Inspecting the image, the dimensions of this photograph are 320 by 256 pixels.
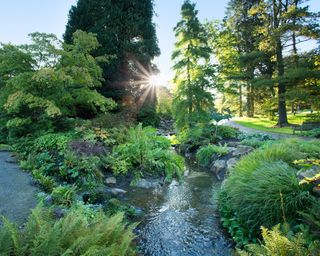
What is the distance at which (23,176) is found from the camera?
584 centimetres

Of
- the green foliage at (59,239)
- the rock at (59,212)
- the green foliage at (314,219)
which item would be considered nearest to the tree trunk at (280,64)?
the green foliage at (314,219)

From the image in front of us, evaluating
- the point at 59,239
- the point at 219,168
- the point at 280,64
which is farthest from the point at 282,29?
the point at 59,239

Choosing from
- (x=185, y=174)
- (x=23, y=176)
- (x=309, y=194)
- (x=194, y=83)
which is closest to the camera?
(x=309, y=194)

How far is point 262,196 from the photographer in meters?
3.90

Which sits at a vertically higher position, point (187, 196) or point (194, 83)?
point (194, 83)

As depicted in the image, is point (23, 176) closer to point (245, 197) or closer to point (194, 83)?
point (245, 197)

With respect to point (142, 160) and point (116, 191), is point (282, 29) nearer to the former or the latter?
point (142, 160)

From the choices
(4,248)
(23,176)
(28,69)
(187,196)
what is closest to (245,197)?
(187,196)

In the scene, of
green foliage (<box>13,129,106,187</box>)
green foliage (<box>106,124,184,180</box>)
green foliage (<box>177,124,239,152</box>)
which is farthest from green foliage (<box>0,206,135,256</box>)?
green foliage (<box>177,124,239,152</box>)

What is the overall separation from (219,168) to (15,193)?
19.8 feet

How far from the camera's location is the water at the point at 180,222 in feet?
13.0

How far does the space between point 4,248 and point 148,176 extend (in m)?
5.17

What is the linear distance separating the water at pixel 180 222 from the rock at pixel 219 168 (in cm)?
99

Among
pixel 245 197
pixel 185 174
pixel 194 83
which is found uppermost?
pixel 194 83
